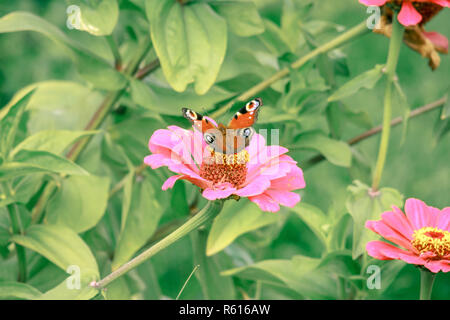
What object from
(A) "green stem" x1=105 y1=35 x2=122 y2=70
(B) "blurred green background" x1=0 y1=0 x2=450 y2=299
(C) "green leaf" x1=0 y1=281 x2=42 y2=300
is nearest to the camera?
(C) "green leaf" x1=0 y1=281 x2=42 y2=300

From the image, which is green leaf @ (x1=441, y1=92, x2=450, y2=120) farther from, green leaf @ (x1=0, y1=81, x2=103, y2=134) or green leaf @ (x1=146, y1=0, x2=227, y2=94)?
green leaf @ (x1=0, y1=81, x2=103, y2=134)

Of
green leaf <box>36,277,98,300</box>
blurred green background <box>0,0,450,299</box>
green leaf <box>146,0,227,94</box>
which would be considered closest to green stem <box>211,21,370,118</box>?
green leaf <box>146,0,227,94</box>

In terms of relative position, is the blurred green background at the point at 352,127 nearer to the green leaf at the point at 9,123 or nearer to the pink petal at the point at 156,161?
the green leaf at the point at 9,123

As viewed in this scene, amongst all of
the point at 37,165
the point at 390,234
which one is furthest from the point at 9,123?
the point at 390,234

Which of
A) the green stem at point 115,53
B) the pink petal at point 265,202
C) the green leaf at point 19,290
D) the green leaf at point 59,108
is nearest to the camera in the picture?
the pink petal at point 265,202

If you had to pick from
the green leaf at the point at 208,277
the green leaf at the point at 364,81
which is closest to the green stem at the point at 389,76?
the green leaf at the point at 364,81

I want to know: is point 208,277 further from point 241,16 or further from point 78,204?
point 241,16

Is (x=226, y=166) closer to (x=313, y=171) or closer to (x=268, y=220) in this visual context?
(x=268, y=220)
